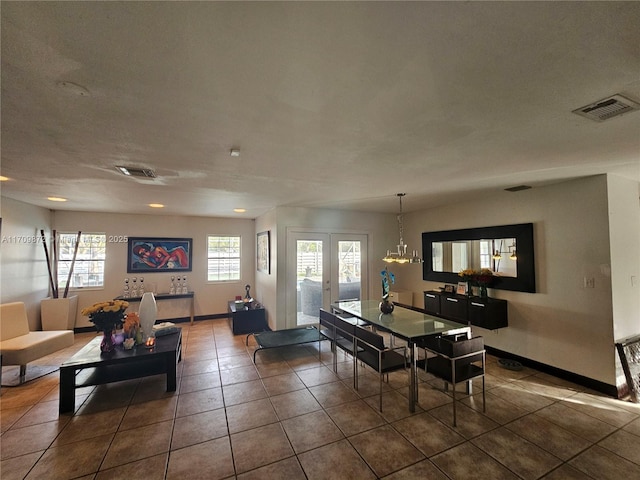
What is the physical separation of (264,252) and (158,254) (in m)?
2.44

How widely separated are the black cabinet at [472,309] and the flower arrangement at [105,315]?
4.64 meters

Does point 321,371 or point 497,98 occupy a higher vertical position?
point 497,98

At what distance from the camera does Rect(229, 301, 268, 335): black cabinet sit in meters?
5.19

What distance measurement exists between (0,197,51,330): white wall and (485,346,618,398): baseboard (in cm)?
749

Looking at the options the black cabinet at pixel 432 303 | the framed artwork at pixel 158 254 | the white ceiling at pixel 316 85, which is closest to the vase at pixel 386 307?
the black cabinet at pixel 432 303

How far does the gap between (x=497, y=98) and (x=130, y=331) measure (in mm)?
4209

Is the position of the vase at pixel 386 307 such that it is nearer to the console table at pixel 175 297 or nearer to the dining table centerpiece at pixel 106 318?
the dining table centerpiece at pixel 106 318

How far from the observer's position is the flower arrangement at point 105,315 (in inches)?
119

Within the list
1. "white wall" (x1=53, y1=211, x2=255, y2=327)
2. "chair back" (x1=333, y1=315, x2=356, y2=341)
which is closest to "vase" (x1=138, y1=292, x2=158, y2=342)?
"chair back" (x1=333, y1=315, x2=356, y2=341)

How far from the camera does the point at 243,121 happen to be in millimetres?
1718

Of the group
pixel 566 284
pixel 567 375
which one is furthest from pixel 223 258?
pixel 567 375

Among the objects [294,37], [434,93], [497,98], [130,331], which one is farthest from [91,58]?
[130,331]

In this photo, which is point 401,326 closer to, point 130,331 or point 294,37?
point 294,37

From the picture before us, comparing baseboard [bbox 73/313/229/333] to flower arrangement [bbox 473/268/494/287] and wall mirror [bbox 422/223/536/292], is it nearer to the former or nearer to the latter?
wall mirror [bbox 422/223/536/292]
